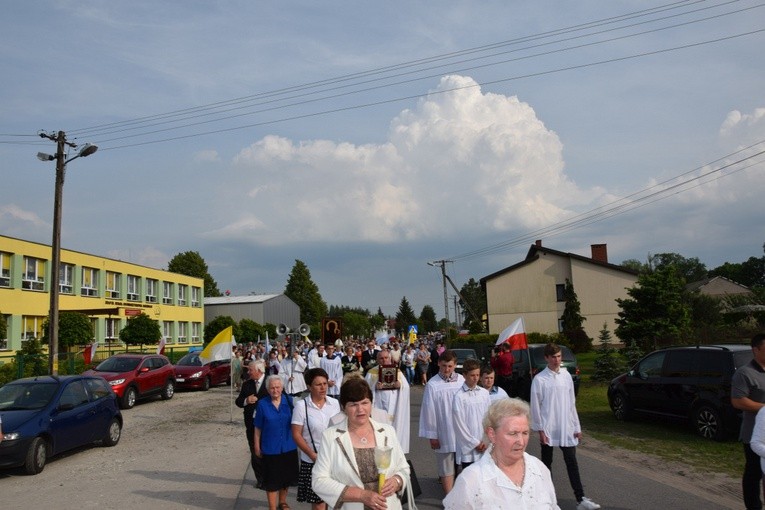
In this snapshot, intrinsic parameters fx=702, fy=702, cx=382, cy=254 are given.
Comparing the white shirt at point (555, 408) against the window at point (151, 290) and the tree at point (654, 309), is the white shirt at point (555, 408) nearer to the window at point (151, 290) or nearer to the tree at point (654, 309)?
the tree at point (654, 309)

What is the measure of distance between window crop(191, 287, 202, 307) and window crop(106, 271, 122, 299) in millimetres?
13412

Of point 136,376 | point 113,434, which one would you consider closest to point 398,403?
point 113,434

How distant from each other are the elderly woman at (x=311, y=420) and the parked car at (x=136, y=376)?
638 inches

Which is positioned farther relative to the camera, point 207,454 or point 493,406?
point 207,454

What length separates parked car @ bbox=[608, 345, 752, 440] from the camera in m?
11.7

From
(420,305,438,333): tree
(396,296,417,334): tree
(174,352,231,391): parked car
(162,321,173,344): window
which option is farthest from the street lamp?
(420,305,438,333): tree

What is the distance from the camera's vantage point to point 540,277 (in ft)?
184

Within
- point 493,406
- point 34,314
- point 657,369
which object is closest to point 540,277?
point 34,314

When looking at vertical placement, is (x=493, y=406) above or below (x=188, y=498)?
above

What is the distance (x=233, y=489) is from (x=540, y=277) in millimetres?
48867

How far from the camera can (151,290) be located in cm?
5619

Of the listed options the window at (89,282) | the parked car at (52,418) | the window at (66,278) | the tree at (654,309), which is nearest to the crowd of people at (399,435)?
the parked car at (52,418)

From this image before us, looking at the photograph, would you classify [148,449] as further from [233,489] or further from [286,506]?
[286,506]

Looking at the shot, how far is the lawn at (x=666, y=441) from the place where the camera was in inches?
399
